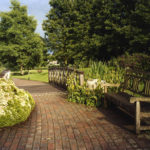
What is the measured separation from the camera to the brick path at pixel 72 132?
136 inches

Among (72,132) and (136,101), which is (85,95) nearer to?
(72,132)

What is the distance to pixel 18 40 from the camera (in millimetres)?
32969

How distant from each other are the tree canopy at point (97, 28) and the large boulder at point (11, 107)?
18747 mm

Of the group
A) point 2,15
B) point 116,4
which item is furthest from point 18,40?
point 116,4

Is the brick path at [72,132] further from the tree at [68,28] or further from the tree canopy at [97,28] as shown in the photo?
the tree at [68,28]

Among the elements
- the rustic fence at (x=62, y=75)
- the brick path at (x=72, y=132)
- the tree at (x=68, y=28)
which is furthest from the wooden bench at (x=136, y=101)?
the tree at (x=68, y=28)

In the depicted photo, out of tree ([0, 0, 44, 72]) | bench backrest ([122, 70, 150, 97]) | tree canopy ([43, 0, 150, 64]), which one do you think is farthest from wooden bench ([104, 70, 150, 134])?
tree ([0, 0, 44, 72])

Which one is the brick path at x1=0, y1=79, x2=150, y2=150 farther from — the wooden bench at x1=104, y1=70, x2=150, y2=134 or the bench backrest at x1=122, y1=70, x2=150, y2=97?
the bench backrest at x1=122, y1=70, x2=150, y2=97

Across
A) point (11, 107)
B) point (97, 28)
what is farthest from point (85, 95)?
point (97, 28)

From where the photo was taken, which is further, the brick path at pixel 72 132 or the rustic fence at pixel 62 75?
the rustic fence at pixel 62 75

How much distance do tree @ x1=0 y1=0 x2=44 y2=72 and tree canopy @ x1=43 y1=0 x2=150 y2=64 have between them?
403 cm

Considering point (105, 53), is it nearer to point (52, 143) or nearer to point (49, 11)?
point (49, 11)

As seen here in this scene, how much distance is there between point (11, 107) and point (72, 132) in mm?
1701

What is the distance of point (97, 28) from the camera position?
90.2 feet
